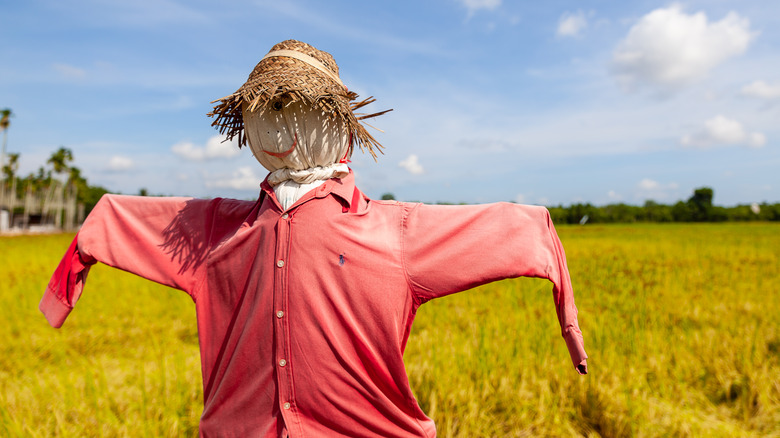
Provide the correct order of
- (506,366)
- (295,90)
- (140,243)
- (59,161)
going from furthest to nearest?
1. (59,161)
2. (506,366)
3. (140,243)
4. (295,90)

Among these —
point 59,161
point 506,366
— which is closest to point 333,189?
point 506,366

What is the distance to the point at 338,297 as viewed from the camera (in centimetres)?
144

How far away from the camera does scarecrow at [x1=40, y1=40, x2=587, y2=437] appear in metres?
1.42

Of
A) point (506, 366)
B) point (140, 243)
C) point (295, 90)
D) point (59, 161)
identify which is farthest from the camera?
point (59, 161)

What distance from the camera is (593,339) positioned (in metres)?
3.60

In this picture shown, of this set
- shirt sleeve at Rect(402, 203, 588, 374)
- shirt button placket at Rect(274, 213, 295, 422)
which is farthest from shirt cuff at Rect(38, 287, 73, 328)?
shirt sleeve at Rect(402, 203, 588, 374)

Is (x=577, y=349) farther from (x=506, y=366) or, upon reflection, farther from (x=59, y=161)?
(x=59, y=161)

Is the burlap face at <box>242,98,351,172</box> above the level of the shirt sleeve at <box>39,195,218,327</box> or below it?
above

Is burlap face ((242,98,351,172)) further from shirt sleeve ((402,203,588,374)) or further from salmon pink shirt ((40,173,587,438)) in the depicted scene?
shirt sleeve ((402,203,588,374))

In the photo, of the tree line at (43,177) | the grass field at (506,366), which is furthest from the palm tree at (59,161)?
the grass field at (506,366)

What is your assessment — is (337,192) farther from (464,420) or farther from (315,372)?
(464,420)

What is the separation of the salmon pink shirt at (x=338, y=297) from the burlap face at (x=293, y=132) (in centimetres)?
13

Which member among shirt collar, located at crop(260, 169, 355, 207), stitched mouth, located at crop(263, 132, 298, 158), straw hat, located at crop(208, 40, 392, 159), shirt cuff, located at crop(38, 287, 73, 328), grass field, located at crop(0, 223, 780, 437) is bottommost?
Result: grass field, located at crop(0, 223, 780, 437)

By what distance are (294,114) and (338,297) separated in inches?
25.0
